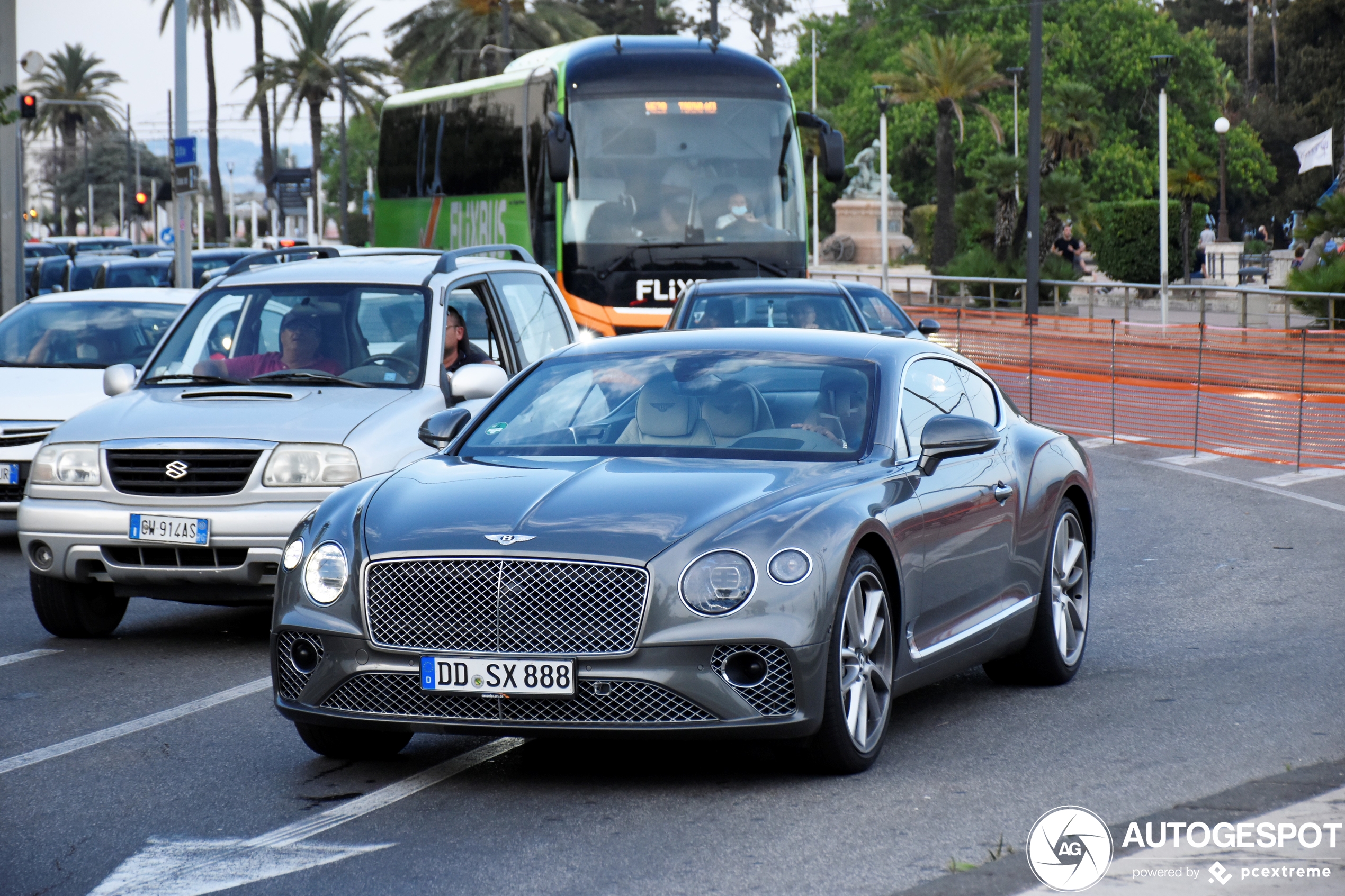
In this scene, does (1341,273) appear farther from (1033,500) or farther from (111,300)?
(1033,500)

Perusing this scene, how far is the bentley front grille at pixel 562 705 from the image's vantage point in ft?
18.5

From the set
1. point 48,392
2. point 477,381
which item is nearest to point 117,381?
point 477,381

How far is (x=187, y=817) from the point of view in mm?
5652

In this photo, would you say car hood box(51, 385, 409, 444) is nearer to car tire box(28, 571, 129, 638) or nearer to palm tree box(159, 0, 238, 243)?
car tire box(28, 571, 129, 638)

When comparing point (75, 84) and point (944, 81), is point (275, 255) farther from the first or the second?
point (75, 84)

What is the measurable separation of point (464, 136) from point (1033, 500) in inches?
769

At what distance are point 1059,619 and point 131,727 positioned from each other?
11.5ft

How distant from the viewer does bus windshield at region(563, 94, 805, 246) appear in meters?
22.1

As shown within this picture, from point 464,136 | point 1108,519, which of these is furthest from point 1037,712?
point 464,136

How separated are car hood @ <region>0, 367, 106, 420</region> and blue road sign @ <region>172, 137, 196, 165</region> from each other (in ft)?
48.1

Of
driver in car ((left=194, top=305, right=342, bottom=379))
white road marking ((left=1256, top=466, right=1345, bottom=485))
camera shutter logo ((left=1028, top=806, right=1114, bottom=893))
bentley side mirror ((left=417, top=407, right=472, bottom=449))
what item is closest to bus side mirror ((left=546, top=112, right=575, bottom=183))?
white road marking ((left=1256, top=466, right=1345, bottom=485))

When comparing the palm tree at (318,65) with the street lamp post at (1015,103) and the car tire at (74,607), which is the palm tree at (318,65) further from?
the car tire at (74,607)

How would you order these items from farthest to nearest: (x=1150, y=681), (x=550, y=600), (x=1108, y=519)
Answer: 1. (x=1108, y=519)
2. (x=1150, y=681)
3. (x=550, y=600)

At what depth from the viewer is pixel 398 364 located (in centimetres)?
962
